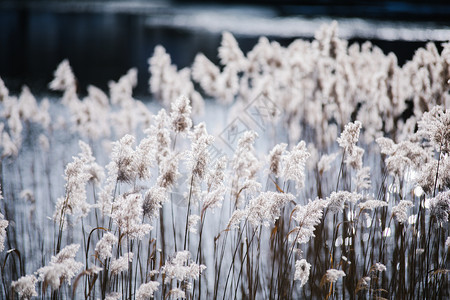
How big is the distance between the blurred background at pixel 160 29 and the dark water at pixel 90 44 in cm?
3

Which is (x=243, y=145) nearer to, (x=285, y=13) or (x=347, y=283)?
(x=347, y=283)

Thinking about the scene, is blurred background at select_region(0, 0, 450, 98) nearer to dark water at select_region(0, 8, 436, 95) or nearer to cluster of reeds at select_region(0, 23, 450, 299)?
dark water at select_region(0, 8, 436, 95)

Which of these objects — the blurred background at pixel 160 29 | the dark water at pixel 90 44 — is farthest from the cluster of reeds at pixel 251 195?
the dark water at pixel 90 44

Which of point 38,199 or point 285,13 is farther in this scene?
point 285,13

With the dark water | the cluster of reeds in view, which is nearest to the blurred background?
the dark water

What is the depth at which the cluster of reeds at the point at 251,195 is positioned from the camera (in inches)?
80.8

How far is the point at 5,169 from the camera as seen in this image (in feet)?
15.9

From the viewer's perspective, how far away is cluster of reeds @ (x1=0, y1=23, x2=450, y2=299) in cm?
205

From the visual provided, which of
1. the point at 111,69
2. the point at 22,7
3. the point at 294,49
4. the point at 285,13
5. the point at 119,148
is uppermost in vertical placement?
the point at 22,7

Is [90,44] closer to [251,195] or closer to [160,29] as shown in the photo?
[160,29]

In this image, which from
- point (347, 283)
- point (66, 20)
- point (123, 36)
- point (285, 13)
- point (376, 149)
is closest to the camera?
point (347, 283)

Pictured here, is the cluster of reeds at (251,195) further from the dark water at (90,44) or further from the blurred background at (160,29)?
the dark water at (90,44)

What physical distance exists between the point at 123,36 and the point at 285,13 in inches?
293

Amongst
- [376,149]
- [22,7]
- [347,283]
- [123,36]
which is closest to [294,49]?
[376,149]
